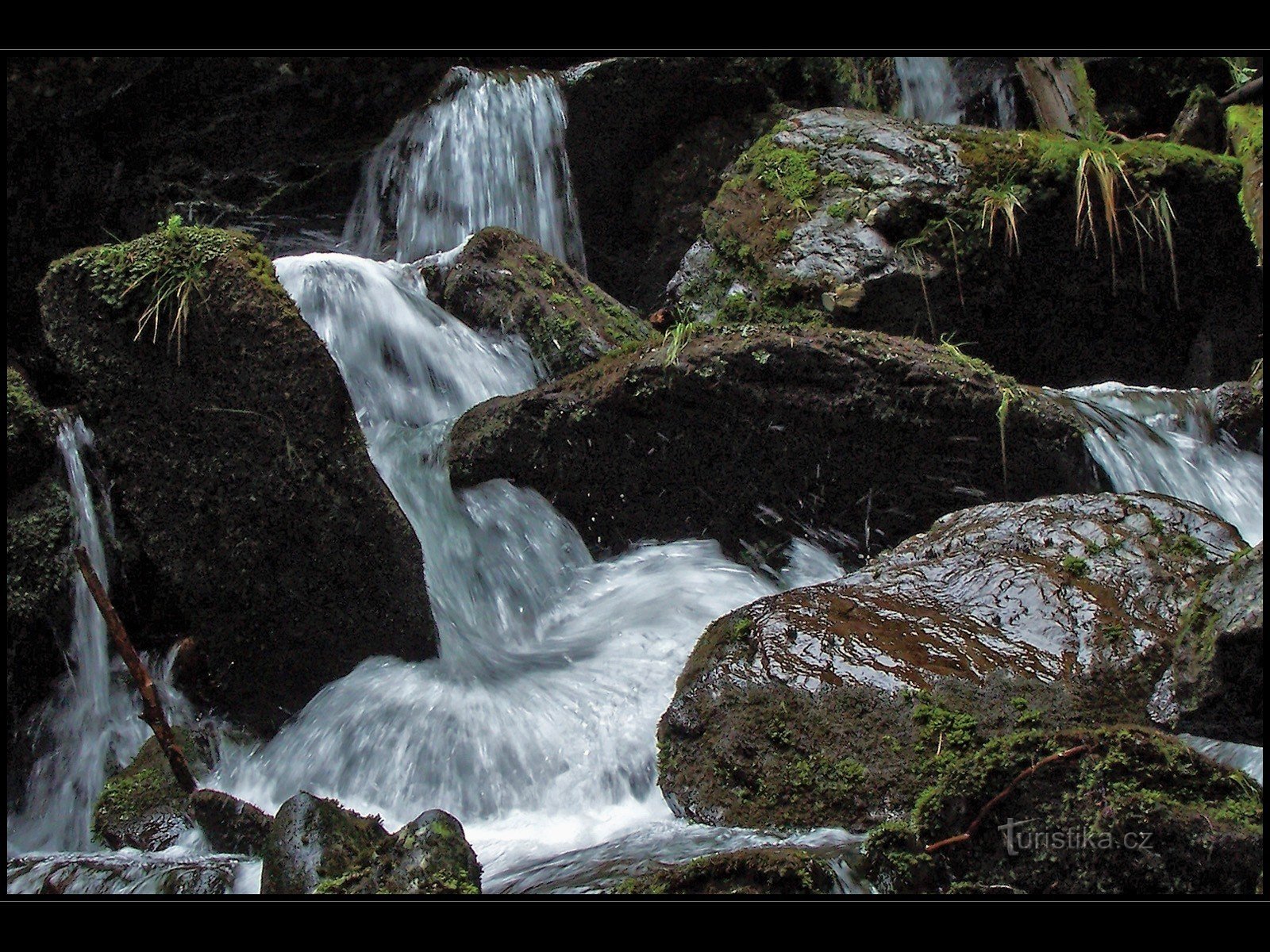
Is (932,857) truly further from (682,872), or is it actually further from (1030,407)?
(1030,407)

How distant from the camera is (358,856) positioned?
9.34ft

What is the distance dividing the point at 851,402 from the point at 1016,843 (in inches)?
100

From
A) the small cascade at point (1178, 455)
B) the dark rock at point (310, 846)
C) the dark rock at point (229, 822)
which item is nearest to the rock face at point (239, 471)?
the dark rock at point (229, 822)

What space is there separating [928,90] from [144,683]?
8.21m

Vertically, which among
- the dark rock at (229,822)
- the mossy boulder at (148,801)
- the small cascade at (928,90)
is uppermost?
the small cascade at (928,90)

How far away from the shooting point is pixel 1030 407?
468 cm

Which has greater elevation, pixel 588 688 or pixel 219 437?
pixel 219 437

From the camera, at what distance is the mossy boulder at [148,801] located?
382cm

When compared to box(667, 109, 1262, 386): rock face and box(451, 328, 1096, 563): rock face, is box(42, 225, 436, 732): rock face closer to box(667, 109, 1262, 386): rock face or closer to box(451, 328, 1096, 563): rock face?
box(451, 328, 1096, 563): rock face

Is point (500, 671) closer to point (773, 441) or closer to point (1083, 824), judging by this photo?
point (773, 441)

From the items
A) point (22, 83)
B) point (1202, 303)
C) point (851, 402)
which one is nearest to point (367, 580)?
point (851, 402)

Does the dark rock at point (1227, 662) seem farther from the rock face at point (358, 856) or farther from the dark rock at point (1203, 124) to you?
the dark rock at point (1203, 124)

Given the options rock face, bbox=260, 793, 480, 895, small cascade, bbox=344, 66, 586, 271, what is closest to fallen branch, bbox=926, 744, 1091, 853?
rock face, bbox=260, 793, 480, 895

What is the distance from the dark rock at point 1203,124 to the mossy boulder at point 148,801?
859cm
